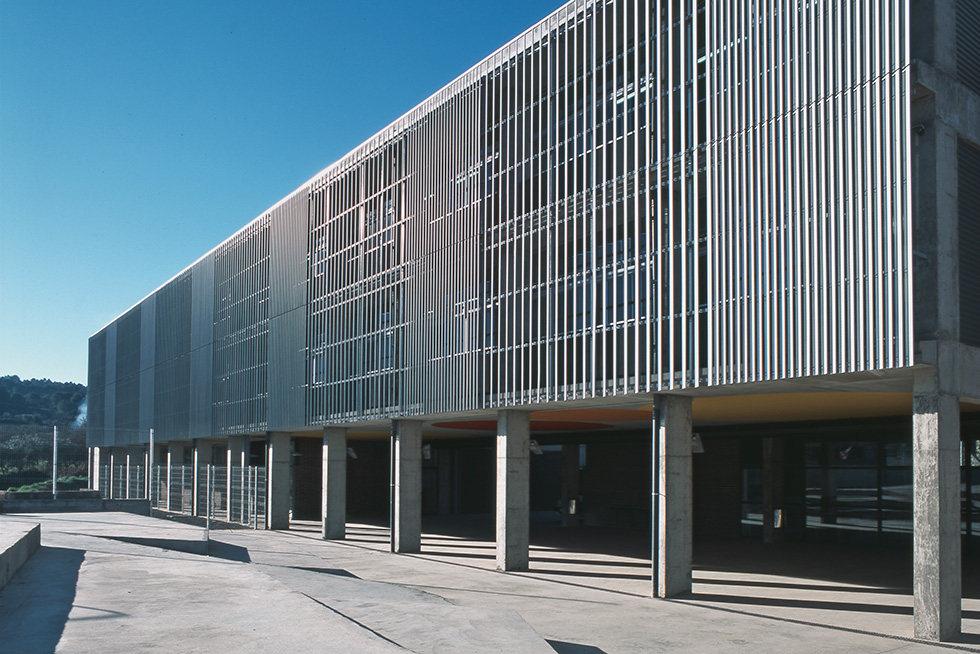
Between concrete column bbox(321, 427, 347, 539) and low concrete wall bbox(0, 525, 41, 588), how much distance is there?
542 inches

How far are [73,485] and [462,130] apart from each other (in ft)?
217

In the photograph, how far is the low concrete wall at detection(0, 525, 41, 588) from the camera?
14.1 m

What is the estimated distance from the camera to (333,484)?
3375cm

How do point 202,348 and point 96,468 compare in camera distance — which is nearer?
point 202,348

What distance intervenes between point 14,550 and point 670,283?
499 inches

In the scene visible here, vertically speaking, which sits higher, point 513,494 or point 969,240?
point 969,240

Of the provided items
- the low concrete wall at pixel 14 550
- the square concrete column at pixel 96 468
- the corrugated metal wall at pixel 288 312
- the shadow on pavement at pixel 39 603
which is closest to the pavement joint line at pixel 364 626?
the shadow on pavement at pixel 39 603

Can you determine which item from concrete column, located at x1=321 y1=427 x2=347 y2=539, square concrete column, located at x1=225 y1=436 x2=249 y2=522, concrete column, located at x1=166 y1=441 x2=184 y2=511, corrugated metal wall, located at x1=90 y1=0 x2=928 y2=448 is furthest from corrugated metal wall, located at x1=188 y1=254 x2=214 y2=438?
concrete column, located at x1=321 y1=427 x2=347 y2=539

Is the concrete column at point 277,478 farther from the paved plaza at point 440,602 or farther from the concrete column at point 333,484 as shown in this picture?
the paved plaza at point 440,602

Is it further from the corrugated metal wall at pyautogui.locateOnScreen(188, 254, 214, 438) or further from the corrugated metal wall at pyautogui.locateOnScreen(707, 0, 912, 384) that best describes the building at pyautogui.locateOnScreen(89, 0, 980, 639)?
the corrugated metal wall at pyautogui.locateOnScreen(188, 254, 214, 438)

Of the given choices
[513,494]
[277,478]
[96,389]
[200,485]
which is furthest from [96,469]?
[513,494]

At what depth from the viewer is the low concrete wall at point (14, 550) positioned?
1407cm

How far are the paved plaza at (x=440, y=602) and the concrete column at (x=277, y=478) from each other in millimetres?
9685

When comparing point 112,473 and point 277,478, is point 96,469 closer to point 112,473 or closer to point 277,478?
point 112,473
